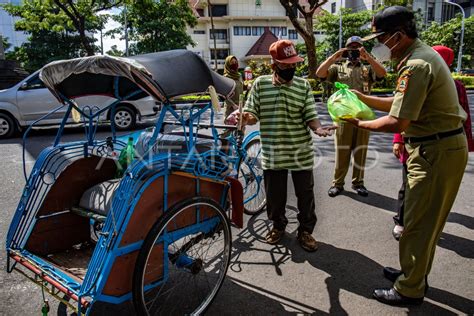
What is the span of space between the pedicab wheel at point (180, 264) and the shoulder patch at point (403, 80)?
1427 millimetres

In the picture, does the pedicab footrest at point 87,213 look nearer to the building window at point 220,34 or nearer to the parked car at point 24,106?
the parked car at point 24,106

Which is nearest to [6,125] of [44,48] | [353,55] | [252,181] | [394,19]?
[252,181]

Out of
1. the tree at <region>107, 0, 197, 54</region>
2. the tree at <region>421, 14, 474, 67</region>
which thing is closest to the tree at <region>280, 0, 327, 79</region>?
the tree at <region>107, 0, 197, 54</region>

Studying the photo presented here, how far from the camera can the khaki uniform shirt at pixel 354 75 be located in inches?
193

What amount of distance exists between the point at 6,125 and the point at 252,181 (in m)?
8.36

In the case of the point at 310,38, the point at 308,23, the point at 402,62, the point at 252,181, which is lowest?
the point at 252,181

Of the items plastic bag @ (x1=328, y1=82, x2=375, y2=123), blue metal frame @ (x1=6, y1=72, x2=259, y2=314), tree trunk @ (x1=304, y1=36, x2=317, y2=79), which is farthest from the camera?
tree trunk @ (x1=304, y1=36, x2=317, y2=79)

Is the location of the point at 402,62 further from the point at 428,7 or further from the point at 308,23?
the point at 428,7

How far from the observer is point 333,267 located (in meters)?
3.31

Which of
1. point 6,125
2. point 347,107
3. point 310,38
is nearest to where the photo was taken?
point 347,107

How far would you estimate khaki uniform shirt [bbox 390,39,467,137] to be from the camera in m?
2.34

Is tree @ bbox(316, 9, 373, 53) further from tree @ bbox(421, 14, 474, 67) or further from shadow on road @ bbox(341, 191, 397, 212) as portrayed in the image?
shadow on road @ bbox(341, 191, 397, 212)

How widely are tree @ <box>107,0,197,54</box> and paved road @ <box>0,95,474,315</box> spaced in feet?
76.8

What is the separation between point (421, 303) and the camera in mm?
2754
